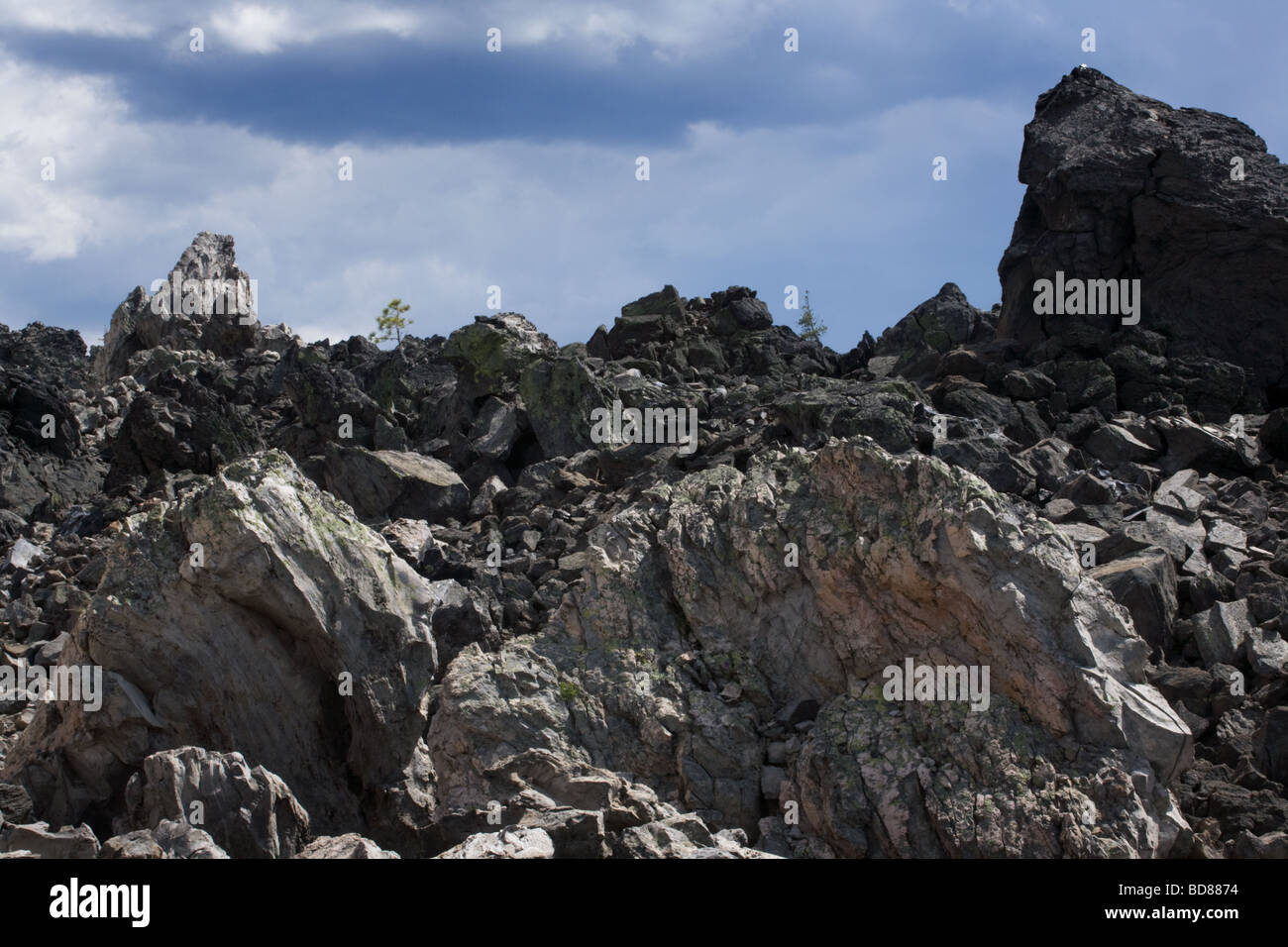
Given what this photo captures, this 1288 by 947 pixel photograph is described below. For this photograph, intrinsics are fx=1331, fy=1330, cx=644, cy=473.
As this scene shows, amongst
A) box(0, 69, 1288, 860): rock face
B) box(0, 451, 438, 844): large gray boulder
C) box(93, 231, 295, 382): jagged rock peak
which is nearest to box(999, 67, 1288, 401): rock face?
box(0, 69, 1288, 860): rock face

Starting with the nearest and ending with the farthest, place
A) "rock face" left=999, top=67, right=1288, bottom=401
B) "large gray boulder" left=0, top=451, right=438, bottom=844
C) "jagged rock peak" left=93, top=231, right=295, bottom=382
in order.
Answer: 1. "large gray boulder" left=0, top=451, right=438, bottom=844
2. "rock face" left=999, top=67, right=1288, bottom=401
3. "jagged rock peak" left=93, top=231, right=295, bottom=382

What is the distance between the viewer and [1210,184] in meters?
40.3

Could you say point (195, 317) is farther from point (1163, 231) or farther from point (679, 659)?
point (679, 659)

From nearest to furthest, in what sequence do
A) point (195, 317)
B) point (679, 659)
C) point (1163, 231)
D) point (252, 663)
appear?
point (252, 663) < point (679, 659) < point (1163, 231) < point (195, 317)

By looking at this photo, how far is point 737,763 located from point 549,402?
59.2 ft

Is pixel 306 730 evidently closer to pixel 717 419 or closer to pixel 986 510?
pixel 986 510

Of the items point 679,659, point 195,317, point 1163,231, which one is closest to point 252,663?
point 679,659

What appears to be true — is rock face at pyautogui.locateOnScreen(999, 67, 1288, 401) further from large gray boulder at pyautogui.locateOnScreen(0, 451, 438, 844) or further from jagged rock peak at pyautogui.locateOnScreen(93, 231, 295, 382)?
jagged rock peak at pyautogui.locateOnScreen(93, 231, 295, 382)

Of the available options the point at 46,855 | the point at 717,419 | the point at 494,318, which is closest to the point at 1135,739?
the point at 46,855

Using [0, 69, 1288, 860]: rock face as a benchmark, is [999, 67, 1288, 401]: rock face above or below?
above

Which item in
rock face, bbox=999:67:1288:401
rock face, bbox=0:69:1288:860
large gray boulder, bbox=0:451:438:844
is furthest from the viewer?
rock face, bbox=999:67:1288:401

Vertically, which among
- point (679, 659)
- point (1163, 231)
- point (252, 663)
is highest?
point (1163, 231)

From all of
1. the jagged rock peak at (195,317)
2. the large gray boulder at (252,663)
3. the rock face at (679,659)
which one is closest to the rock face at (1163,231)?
the rock face at (679,659)

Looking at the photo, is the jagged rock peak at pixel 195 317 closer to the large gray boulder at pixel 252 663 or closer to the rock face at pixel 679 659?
the rock face at pixel 679 659
